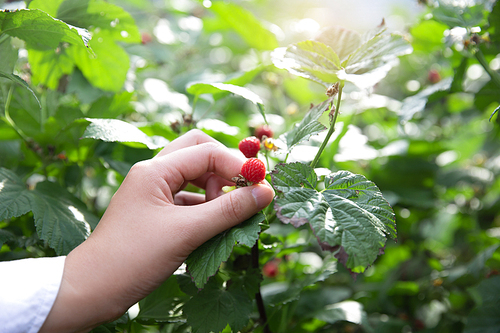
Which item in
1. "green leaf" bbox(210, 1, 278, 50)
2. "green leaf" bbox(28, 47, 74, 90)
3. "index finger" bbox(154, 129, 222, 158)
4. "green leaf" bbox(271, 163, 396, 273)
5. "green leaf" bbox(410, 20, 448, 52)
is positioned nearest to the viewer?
"green leaf" bbox(271, 163, 396, 273)

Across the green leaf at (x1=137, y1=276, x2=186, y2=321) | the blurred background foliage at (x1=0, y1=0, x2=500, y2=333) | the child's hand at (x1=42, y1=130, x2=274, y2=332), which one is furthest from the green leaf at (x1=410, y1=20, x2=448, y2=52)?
the green leaf at (x1=137, y1=276, x2=186, y2=321)

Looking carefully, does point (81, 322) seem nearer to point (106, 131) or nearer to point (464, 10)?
point (106, 131)

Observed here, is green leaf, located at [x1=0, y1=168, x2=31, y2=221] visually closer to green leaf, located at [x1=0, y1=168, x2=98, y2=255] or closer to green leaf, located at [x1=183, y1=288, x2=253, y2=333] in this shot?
green leaf, located at [x1=0, y1=168, x2=98, y2=255]

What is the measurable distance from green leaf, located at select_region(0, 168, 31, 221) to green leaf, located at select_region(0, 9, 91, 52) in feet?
1.11

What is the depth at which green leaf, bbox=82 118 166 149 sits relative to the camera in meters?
0.73

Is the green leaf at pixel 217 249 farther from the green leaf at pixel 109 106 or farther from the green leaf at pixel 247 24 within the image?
the green leaf at pixel 247 24

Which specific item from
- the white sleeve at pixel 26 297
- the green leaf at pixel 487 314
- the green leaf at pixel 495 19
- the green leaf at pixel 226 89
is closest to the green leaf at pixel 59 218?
the white sleeve at pixel 26 297

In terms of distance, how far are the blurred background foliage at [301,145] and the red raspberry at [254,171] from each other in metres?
0.11

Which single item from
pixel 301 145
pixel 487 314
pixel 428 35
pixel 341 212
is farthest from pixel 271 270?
pixel 428 35

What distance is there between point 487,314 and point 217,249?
2.93 ft

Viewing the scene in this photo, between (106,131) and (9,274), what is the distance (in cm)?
33

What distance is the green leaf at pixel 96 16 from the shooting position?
91cm

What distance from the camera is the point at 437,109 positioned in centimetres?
178

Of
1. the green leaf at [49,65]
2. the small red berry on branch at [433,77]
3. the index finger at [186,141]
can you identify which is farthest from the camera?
the small red berry on branch at [433,77]
